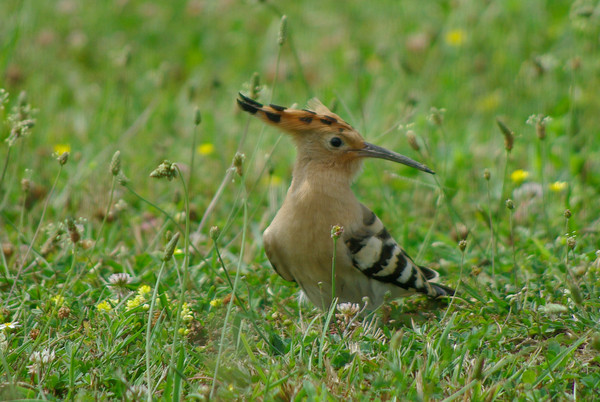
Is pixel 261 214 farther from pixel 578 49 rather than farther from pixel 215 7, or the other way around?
pixel 215 7

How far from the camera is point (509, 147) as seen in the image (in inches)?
123

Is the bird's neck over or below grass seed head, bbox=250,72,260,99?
below

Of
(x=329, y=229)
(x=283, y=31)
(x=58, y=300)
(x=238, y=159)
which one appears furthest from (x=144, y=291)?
(x=283, y=31)

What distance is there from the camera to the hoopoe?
315cm

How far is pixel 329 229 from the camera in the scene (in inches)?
124

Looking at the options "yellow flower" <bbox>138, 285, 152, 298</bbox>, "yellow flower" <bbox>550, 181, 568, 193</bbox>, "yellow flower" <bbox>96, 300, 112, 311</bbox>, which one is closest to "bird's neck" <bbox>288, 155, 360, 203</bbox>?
"yellow flower" <bbox>138, 285, 152, 298</bbox>

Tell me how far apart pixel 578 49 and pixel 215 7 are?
3.65 meters

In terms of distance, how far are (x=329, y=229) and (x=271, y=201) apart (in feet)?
3.77

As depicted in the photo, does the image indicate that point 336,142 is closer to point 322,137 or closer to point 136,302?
point 322,137

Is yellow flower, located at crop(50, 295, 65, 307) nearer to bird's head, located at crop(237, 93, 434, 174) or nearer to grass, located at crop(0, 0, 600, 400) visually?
grass, located at crop(0, 0, 600, 400)

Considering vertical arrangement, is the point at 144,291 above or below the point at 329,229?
below

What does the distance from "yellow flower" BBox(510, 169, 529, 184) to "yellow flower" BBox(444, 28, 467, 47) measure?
2133 mm

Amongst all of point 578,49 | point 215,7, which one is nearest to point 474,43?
point 578,49

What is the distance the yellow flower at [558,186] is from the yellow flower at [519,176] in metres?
0.21
